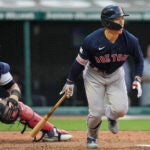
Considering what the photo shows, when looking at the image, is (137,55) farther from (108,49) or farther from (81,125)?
(81,125)

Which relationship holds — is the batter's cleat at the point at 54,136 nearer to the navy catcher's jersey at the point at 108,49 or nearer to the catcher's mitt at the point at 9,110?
the catcher's mitt at the point at 9,110

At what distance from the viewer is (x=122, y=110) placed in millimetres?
8172

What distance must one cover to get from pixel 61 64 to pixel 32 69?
2.19 feet

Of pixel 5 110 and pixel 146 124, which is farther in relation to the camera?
pixel 146 124

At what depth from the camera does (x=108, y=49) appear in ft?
26.5

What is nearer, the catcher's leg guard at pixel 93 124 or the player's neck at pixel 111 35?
the player's neck at pixel 111 35

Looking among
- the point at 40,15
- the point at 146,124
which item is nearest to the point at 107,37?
the point at 146,124

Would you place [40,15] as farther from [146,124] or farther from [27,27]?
[146,124]

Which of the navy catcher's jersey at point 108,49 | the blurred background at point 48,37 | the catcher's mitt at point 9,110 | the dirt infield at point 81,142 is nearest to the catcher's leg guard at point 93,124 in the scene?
the dirt infield at point 81,142

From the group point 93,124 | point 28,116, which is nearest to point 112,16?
point 93,124

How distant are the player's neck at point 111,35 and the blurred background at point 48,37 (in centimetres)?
744

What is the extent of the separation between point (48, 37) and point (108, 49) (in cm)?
811

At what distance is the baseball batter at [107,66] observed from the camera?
8.08 meters

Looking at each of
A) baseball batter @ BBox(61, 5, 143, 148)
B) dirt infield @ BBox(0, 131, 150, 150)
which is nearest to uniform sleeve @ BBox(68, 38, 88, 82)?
baseball batter @ BBox(61, 5, 143, 148)
